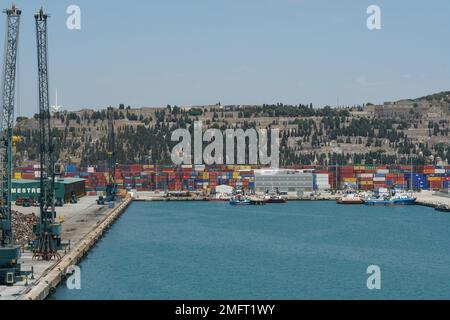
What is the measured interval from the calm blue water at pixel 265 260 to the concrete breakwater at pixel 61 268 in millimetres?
726

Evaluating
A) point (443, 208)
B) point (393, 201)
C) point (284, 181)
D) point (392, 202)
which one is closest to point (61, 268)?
point (443, 208)

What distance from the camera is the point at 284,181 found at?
18638 centimetres

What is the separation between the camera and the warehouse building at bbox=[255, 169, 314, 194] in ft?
608

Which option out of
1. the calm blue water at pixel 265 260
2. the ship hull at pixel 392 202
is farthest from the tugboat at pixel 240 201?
the calm blue water at pixel 265 260

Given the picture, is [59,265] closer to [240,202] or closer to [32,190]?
[32,190]

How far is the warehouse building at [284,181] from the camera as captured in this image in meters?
185

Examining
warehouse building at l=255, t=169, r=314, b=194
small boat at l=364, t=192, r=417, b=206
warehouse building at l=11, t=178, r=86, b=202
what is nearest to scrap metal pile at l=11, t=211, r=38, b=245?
warehouse building at l=11, t=178, r=86, b=202

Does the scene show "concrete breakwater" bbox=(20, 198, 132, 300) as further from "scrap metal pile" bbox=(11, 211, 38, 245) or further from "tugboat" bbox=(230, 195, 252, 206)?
"tugboat" bbox=(230, 195, 252, 206)

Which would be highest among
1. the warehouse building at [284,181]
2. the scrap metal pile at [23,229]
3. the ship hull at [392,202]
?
the scrap metal pile at [23,229]

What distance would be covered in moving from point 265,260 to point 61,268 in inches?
646

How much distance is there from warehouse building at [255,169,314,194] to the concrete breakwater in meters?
111

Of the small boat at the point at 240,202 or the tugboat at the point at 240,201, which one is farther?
the tugboat at the point at 240,201

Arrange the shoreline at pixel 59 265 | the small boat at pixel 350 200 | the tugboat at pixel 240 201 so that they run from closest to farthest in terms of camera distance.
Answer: the shoreline at pixel 59 265 → the tugboat at pixel 240 201 → the small boat at pixel 350 200

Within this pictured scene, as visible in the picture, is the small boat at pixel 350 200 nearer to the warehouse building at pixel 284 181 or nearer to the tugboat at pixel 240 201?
the tugboat at pixel 240 201
